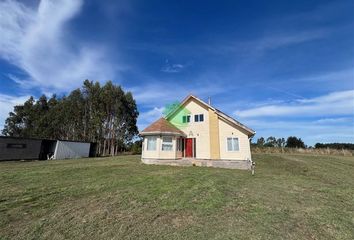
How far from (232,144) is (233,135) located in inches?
31.4

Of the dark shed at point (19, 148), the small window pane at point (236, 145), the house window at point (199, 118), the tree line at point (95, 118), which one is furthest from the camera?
the tree line at point (95, 118)

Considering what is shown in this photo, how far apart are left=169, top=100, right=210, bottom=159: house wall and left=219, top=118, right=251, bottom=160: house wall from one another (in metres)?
1.29

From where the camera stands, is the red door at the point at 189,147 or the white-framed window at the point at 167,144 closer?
the white-framed window at the point at 167,144

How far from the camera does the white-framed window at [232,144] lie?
17663mm

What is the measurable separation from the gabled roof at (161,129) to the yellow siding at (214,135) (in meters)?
2.90

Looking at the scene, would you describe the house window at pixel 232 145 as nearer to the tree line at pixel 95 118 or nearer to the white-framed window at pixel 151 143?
the white-framed window at pixel 151 143

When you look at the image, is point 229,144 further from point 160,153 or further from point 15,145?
point 15,145

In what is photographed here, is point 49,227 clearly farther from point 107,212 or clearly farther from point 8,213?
point 8,213

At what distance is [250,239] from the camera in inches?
174

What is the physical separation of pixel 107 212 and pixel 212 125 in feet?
46.4

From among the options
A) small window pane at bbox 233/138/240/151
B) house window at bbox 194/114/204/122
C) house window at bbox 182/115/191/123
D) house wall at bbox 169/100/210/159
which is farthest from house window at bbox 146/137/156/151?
small window pane at bbox 233/138/240/151

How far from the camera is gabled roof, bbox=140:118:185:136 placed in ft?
60.6

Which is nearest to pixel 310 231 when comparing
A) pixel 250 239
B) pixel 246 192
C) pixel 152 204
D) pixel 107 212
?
pixel 250 239

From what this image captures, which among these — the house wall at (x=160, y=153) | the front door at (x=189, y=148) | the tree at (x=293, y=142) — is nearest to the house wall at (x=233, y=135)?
the front door at (x=189, y=148)
